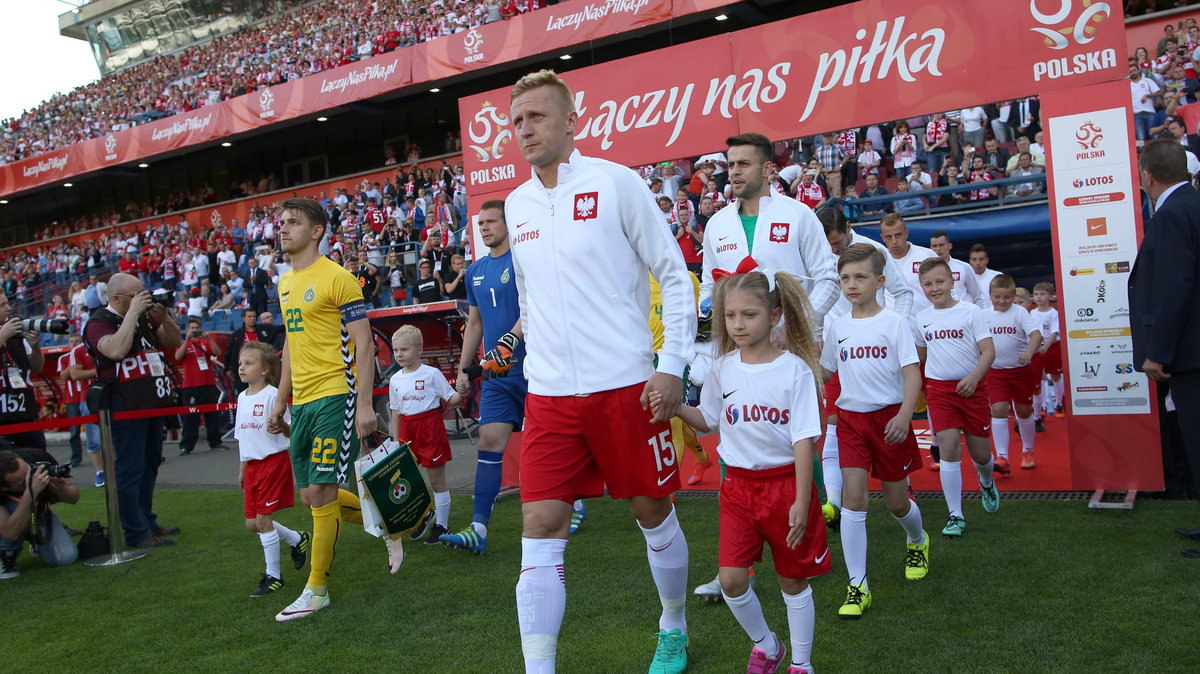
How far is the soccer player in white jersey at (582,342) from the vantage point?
9.89ft

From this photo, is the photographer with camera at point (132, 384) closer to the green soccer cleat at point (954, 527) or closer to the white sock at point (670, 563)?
the white sock at point (670, 563)

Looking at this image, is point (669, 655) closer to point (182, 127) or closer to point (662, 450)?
point (662, 450)

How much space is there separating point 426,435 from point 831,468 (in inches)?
117

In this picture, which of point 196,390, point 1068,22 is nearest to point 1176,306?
point 1068,22

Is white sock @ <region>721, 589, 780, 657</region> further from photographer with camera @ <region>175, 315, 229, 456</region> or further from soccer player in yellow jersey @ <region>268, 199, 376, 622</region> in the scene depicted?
photographer with camera @ <region>175, 315, 229, 456</region>

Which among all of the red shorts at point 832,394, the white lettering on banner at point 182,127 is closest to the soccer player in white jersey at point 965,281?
the red shorts at point 832,394

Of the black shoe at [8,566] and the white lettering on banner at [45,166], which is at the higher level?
the white lettering on banner at [45,166]

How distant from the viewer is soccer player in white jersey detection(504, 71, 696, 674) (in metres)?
3.02

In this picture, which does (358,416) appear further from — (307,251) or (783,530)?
(783,530)

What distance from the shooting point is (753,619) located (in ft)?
10.5

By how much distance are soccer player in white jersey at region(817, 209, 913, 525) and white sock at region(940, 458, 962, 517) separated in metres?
0.64

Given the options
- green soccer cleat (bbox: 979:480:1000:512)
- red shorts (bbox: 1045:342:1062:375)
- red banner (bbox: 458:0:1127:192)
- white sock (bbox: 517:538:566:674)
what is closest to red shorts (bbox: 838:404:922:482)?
green soccer cleat (bbox: 979:480:1000:512)

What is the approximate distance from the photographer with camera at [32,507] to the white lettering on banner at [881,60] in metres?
6.34

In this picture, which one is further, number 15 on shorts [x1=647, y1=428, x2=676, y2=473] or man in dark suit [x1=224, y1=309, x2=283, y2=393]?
man in dark suit [x1=224, y1=309, x2=283, y2=393]
